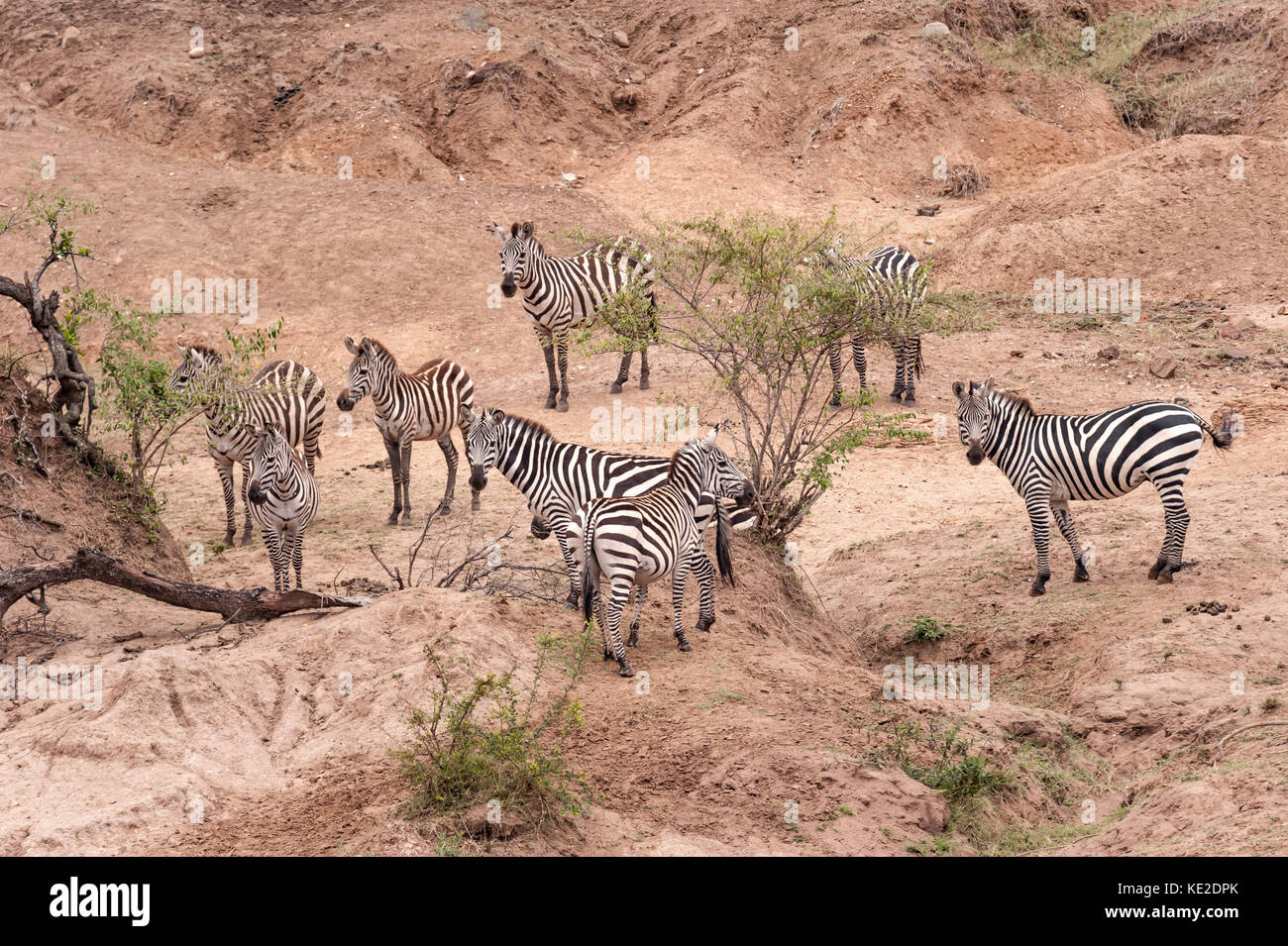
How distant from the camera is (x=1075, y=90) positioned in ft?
99.3

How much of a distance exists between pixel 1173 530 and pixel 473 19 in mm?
25553

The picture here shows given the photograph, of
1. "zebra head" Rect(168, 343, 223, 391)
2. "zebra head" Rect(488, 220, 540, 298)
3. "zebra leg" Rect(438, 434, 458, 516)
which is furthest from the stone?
"zebra head" Rect(168, 343, 223, 391)

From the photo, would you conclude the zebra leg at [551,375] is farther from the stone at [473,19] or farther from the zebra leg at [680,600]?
the stone at [473,19]

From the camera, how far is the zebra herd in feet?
29.0

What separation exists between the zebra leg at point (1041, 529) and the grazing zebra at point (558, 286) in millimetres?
7229

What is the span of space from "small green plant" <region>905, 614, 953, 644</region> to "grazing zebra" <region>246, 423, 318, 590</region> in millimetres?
5750

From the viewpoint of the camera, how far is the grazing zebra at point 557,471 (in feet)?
34.2

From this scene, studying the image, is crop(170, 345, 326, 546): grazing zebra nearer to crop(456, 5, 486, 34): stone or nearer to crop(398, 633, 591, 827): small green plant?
crop(398, 633, 591, 827): small green plant

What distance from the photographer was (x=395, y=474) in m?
13.8

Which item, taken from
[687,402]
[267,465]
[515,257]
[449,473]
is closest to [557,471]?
[267,465]

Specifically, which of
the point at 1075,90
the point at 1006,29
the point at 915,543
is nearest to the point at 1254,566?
the point at 915,543

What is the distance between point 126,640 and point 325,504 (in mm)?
5482

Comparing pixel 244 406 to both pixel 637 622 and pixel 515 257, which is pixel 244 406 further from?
pixel 515 257

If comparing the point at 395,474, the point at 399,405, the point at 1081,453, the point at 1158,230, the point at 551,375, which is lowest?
the point at 395,474
